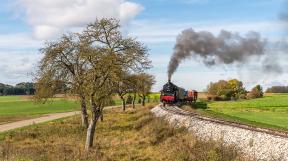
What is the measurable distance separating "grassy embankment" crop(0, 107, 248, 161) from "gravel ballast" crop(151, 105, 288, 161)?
61cm

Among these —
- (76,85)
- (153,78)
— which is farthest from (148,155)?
(153,78)

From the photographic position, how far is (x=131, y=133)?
39.9 meters

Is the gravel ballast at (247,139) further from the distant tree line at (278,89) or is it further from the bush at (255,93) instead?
the distant tree line at (278,89)

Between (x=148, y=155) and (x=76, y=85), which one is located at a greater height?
(x=76, y=85)

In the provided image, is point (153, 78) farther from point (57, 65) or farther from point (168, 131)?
point (168, 131)

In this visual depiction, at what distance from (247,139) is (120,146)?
35.7 feet

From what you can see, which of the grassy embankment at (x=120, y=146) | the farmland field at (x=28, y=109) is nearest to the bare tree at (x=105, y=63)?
the grassy embankment at (x=120, y=146)

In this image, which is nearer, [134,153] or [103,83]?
[134,153]

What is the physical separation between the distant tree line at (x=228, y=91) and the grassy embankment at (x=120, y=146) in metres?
88.4

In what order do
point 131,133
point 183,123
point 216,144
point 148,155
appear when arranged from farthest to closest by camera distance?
point 131,133 → point 183,123 → point 148,155 → point 216,144

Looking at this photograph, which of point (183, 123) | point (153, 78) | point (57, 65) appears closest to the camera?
point (183, 123)

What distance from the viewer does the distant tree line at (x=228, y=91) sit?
13138cm

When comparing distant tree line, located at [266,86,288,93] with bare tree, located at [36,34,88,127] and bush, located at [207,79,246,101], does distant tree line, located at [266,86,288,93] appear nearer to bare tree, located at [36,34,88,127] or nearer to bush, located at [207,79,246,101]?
bush, located at [207,79,246,101]

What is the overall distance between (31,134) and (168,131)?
1442cm
